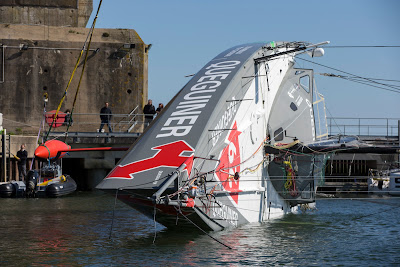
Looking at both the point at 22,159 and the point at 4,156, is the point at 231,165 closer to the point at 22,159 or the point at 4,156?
the point at 22,159

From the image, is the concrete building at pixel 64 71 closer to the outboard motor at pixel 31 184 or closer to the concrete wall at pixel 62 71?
the concrete wall at pixel 62 71

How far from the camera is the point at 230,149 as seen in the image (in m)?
15.7

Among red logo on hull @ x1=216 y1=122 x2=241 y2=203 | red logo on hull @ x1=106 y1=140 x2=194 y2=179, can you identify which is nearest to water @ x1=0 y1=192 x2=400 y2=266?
red logo on hull @ x1=216 y1=122 x2=241 y2=203

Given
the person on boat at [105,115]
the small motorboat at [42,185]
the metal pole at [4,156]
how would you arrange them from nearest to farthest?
the small motorboat at [42,185], the metal pole at [4,156], the person on boat at [105,115]

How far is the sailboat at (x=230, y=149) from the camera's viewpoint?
13906 mm

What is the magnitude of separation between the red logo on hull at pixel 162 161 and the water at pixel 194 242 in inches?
62.1

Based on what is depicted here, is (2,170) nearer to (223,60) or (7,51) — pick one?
(7,51)

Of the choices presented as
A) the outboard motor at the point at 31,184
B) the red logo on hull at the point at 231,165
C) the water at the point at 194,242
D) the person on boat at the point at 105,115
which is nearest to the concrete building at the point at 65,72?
the person on boat at the point at 105,115

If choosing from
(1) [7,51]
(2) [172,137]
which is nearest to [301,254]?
(2) [172,137]

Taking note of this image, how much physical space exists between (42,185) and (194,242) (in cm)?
1476

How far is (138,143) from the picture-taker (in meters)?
15.1

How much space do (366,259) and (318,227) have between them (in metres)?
4.46

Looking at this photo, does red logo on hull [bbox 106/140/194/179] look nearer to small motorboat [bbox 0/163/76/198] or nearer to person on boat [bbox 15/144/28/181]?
small motorboat [bbox 0/163/76/198]

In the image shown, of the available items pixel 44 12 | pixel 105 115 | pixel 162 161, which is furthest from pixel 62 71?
pixel 162 161
